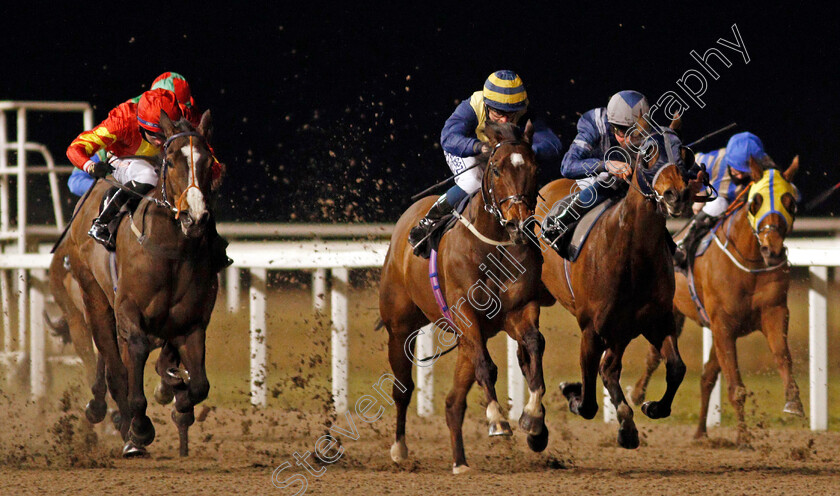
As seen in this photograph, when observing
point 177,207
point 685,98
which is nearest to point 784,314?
point 685,98

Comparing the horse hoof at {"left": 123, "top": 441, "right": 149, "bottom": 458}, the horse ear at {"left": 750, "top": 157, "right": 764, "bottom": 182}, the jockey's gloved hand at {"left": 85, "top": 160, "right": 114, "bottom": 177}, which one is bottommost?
the horse hoof at {"left": 123, "top": 441, "right": 149, "bottom": 458}

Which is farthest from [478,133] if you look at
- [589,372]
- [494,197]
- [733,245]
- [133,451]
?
[133,451]

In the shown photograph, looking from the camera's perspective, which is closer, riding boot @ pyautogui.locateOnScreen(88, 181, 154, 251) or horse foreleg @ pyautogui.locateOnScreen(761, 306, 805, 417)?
riding boot @ pyautogui.locateOnScreen(88, 181, 154, 251)

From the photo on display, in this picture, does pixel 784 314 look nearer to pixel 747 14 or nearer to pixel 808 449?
pixel 808 449

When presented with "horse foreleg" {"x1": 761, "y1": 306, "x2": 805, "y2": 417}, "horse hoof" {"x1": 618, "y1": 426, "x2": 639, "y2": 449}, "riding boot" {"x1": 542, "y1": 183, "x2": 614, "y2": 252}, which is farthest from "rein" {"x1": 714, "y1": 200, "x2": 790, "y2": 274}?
"horse hoof" {"x1": 618, "y1": 426, "x2": 639, "y2": 449}

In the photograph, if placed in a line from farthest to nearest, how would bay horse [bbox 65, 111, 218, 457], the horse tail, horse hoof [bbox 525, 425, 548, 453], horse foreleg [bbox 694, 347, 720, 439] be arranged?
the horse tail, horse foreleg [bbox 694, 347, 720, 439], bay horse [bbox 65, 111, 218, 457], horse hoof [bbox 525, 425, 548, 453]

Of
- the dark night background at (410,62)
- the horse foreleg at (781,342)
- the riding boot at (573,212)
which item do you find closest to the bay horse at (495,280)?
the riding boot at (573,212)

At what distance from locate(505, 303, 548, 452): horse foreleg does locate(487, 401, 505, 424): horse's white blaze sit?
10cm

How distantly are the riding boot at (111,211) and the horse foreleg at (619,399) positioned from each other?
94.1 inches

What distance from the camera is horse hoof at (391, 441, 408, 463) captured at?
6.05m

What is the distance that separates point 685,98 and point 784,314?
1.43m

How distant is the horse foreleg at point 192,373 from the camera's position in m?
5.34

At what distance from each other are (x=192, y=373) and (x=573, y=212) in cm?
199

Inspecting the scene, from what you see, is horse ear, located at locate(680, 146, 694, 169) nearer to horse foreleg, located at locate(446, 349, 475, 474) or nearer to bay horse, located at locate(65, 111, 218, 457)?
horse foreleg, located at locate(446, 349, 475, 474)
